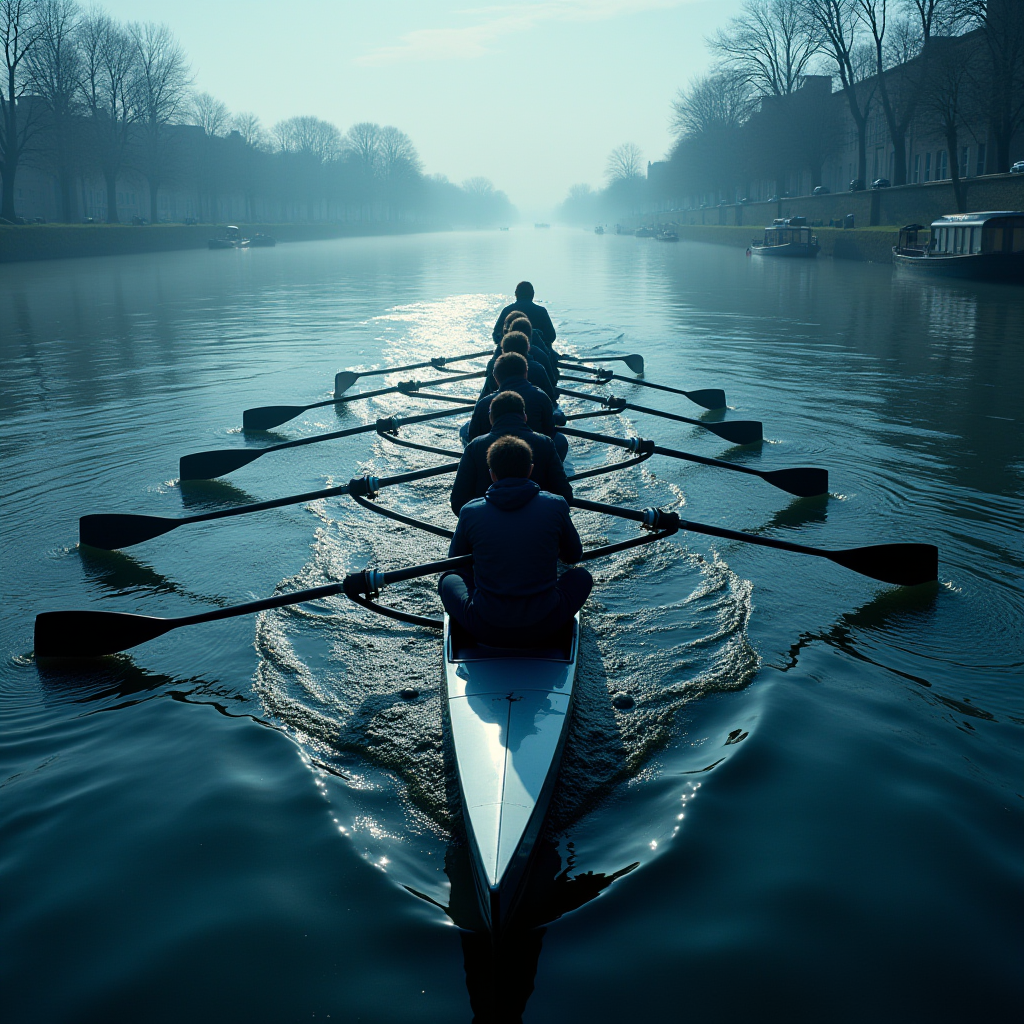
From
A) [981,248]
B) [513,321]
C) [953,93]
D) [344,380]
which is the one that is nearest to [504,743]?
[513,321]

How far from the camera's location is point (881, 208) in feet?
157

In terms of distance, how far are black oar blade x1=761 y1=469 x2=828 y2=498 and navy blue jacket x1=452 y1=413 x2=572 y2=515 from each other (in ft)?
12.3

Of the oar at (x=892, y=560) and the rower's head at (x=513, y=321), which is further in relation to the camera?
the rower's head at (x=513, y=321)

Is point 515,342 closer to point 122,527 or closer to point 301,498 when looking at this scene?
point 301,498

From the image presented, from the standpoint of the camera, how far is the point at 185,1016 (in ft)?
11.5

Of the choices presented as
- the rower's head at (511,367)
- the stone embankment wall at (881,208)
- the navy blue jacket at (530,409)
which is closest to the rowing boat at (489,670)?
the navy blue jacket at (530,409)

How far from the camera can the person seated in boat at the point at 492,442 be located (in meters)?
6.41

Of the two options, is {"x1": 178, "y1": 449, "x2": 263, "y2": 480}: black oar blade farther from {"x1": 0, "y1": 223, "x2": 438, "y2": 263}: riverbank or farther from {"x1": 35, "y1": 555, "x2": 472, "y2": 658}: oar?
{"x1": 0, "y1": 223, "x2": 438, "y2": 263}: riverbank

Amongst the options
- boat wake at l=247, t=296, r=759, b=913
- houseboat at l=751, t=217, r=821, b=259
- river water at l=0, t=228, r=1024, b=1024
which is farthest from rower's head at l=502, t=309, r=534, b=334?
houseboat at l=751, t=217, r=821, b=259

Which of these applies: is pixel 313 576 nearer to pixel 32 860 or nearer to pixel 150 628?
pixel 150 628

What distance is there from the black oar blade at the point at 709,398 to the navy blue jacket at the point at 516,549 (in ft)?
30.9

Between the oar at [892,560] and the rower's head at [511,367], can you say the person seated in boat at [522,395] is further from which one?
the oar at [892,560]

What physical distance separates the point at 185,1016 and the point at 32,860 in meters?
1.40

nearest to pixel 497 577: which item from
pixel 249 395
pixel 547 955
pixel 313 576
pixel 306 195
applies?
pixel 547 955
